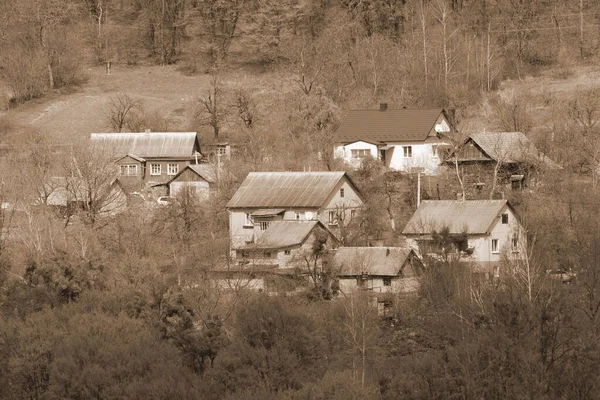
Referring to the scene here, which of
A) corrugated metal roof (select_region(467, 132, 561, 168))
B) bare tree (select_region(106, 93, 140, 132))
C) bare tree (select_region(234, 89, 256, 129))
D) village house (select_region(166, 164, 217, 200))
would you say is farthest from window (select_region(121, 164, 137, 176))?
corrugated metal roof (select_region(467, 132, 561, 168))

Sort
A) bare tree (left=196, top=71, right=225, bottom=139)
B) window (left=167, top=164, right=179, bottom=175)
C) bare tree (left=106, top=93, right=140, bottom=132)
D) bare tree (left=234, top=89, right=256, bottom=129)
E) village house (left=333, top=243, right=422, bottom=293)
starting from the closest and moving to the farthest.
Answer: village house (left=333, top=243, right=422, bottom=293) < window (left=167, top=164, right=179, bottom=175) < bare tree (left=234, top=89, right=256, bottom=129) < bare tree (left=196, top=71, right=225, bottom=139) < bare tree (left=106, top=93, right=140, bottom=132)

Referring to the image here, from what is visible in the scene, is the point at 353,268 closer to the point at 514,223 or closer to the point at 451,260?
the point at 451,260

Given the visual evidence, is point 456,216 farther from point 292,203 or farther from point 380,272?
point 292,203

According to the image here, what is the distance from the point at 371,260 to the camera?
34.8m

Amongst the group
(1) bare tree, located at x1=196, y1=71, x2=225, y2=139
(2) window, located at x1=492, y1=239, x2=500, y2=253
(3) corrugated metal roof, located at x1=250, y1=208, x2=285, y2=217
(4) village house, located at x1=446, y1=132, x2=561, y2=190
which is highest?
(1) bare tree, located at x1=196, y1=71, x2=225, y2=139

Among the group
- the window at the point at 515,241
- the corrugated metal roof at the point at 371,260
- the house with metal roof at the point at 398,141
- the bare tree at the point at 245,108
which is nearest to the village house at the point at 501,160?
the house with metal roof at the point at 398,141

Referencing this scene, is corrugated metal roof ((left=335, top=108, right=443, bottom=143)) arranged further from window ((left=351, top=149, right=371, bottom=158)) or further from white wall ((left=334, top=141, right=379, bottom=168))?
window ((left=351, top=149, right=371, bottom=158))

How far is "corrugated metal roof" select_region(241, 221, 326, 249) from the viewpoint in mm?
36469

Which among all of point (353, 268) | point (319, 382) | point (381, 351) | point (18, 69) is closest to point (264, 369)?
point (319, 382)

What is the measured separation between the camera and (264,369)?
27500 millimetres

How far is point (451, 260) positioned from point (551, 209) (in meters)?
4.03

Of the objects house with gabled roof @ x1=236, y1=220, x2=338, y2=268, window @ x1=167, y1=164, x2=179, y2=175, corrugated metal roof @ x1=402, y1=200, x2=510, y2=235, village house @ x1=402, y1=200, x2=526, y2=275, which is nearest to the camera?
village house @ x1=402, y1=200, x2=526, y2=275

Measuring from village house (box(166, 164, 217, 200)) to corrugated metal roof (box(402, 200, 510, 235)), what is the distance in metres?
7.41

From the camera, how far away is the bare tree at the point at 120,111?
164 feet
